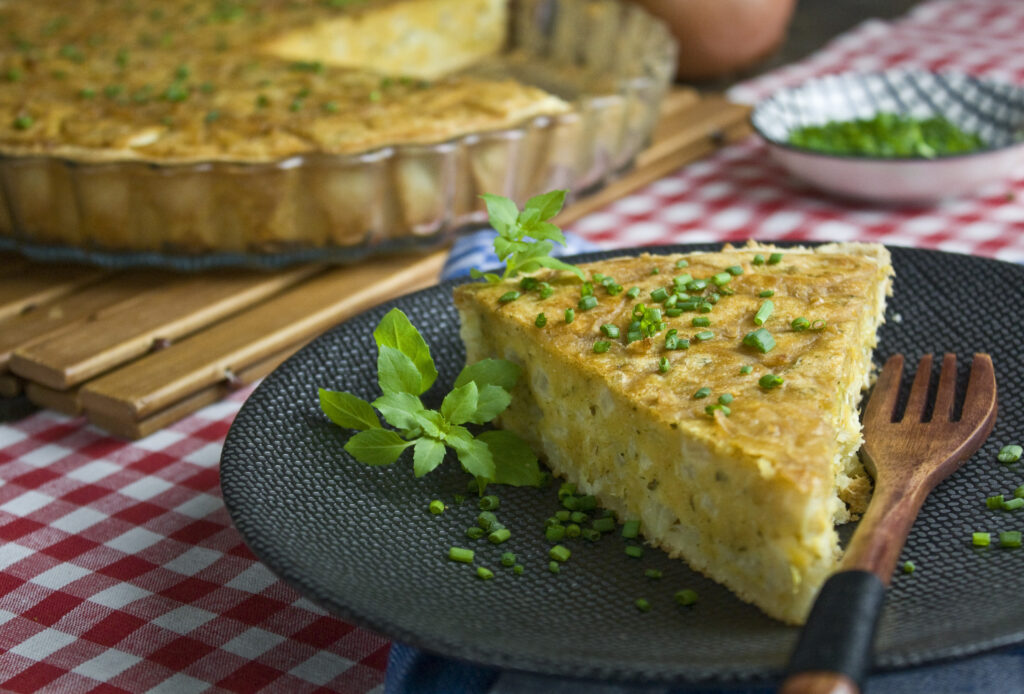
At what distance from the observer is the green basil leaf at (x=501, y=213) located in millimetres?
2031

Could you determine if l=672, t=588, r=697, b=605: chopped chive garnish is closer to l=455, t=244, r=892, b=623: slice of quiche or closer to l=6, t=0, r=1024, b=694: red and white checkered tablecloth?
l=455, t=244, r=892, b=623: slice of quiche

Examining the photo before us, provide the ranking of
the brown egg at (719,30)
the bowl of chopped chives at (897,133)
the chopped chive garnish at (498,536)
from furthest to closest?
the brown egg at (719,30), the bowl of chopped chives at (897,133), the chopped chive garnish at (498,536)

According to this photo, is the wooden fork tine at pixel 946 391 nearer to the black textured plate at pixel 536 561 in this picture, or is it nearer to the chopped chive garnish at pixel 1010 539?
the black textured plate at pixel 536 561

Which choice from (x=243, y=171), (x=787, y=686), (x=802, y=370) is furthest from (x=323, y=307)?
(x=787, y=686)

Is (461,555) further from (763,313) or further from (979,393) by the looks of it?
(979,393)

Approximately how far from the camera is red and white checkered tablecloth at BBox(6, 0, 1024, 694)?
5.55 ft

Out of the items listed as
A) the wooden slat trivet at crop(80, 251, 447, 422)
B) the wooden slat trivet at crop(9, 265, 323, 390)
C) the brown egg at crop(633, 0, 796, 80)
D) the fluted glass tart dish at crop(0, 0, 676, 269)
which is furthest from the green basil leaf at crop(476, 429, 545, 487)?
the brown egg at crop(633, 0, 796, 80)

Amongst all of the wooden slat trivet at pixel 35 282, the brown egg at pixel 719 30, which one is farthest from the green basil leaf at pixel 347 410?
the brown egg at pixel 719 30

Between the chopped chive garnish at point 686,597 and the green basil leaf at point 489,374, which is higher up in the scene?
the green basil leaf at point 489,374

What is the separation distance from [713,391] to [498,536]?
1.33ft

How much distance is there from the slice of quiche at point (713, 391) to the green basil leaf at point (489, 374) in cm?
7

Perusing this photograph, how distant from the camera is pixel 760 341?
185 centimetres

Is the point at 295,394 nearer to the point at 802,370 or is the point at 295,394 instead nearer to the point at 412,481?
the point at 412,481

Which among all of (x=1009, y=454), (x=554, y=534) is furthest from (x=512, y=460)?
(x=1009, y=454)
